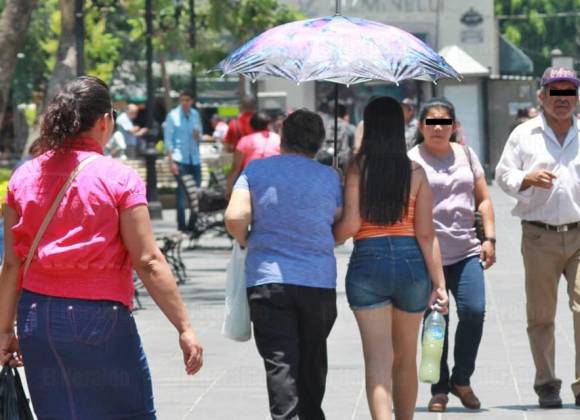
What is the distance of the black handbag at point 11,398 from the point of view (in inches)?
212

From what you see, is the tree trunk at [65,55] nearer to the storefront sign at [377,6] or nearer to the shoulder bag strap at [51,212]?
the shoulder bag strap at [51,212]

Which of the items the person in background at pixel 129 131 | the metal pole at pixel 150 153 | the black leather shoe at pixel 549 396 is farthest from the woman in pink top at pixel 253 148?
the person in background at pixel 129 131

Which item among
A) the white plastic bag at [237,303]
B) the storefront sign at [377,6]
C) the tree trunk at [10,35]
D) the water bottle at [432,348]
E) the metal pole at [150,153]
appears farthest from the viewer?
the storefront sign at [377,6]

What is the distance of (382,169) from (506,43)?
41840mm

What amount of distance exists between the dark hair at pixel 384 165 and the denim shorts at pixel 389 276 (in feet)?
0.40

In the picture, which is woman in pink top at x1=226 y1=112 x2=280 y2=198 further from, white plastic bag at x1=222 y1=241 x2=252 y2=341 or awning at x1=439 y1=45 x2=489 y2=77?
awning at x1=439 y1=45 x2=489 y2=77

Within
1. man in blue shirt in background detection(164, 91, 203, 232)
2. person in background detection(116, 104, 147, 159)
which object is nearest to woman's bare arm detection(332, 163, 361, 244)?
man in blue shirt in background detection(164, 91, 203, 232)

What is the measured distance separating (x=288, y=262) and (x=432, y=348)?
1.22 meters

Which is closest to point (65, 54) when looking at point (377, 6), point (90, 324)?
point (90, 324)

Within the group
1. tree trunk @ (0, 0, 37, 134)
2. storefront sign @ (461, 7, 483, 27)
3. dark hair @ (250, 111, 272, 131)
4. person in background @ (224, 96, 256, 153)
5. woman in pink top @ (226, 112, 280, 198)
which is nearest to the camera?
tree trunk @ (0, 0, 37, 134)

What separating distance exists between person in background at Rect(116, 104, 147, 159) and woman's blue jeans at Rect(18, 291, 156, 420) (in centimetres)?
2606

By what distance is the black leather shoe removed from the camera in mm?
8727

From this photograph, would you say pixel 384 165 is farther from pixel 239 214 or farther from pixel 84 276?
pixel 84 276

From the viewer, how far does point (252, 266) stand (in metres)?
7.00
